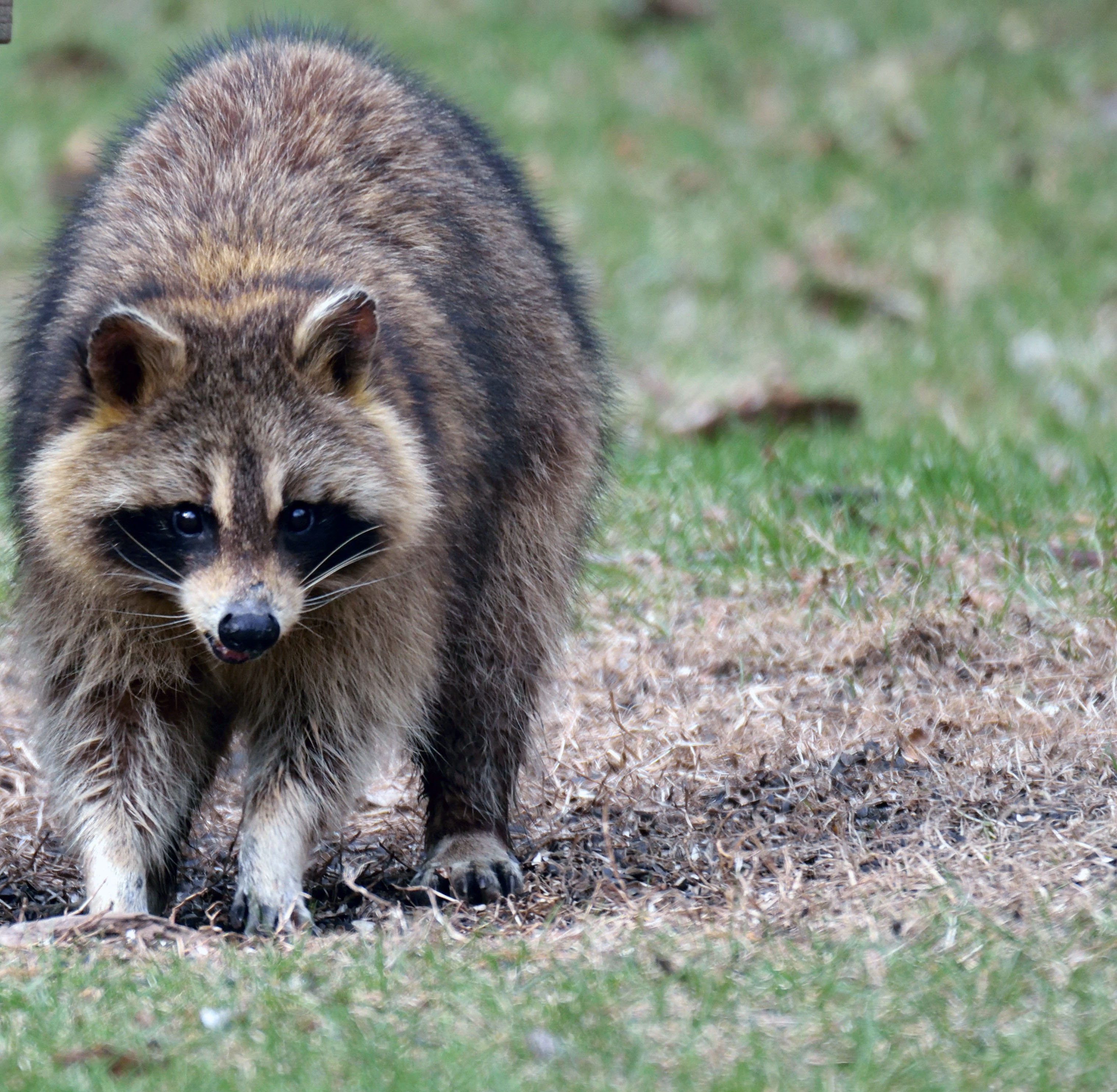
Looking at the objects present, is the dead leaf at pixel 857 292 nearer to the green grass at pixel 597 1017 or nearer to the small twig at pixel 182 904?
the small twig at pixel 182 904

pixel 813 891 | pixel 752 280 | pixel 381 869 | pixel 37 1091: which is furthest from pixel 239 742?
pixel 752 280

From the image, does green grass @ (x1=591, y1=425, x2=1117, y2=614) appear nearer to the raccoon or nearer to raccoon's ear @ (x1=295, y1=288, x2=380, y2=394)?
the raccoon

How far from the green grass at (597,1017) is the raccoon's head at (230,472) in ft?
2.30

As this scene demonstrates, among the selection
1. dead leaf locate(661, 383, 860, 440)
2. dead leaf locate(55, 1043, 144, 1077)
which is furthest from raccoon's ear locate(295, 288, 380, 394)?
dead leaf locate(661, 383, 860, 440)

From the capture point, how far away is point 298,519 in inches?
142

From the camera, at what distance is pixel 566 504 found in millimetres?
4438

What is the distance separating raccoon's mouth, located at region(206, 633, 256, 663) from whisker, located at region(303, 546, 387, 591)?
0.63 ft

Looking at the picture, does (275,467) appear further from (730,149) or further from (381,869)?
(730,149)

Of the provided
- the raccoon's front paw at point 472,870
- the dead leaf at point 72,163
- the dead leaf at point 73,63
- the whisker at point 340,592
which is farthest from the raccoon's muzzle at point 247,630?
the dead leaf at point 73,63

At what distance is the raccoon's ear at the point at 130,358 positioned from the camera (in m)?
3.52

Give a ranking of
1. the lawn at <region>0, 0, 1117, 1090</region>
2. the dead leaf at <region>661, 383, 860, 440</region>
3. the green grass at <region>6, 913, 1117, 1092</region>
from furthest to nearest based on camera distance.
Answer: the dead leaf at <region>661, 383, 860, 440</region>
the lawn at <region>0, 0, 1117, 1090</region>
the green grass at <region>6, 913, 1117, 1092</region>

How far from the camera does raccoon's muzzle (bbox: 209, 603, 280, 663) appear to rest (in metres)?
3.43

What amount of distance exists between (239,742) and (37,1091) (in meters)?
1.87

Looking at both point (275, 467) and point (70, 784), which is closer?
point (275, 467)
